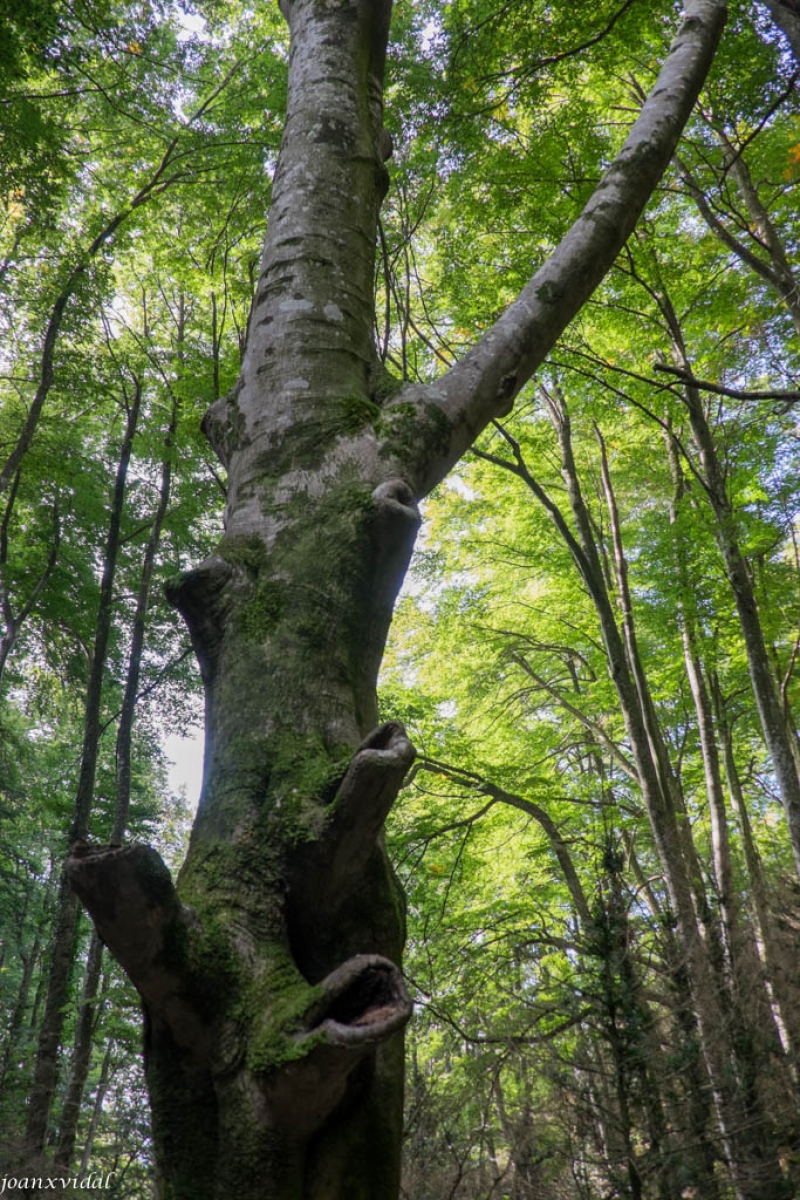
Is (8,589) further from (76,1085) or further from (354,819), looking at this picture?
(354,819)

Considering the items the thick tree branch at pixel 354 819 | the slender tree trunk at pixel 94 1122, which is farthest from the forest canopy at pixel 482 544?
the slender tree trunk at pixel 94 1122

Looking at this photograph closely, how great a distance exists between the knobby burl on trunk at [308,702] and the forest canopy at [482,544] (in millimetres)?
15

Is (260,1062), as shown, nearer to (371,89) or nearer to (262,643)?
(262,643)

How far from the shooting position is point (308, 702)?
4.57ft

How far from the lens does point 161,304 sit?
11.8 m

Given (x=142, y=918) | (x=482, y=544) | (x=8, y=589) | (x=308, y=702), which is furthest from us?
(x=482, y=544)

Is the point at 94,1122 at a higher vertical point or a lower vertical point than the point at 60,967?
lower

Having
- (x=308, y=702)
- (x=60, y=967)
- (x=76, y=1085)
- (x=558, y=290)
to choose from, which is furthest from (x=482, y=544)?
(x=308, y=702)

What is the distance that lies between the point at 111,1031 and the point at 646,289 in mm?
9176

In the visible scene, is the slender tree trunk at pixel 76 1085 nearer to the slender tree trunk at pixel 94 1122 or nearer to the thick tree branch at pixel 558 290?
the slender tree trunk at pixel 94 1122

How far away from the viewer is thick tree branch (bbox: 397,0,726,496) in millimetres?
1928

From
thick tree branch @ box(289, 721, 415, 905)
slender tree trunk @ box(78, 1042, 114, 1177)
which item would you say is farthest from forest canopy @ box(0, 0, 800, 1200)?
slender tree trunk @ box(78, 1042, 114, 1177)

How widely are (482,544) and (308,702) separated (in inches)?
385

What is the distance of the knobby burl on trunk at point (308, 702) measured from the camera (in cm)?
104
